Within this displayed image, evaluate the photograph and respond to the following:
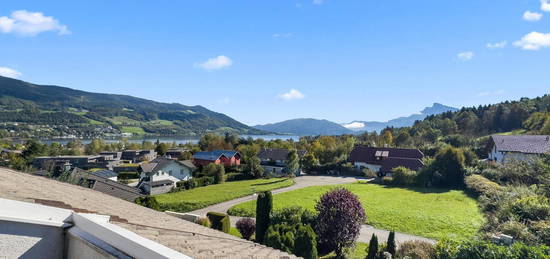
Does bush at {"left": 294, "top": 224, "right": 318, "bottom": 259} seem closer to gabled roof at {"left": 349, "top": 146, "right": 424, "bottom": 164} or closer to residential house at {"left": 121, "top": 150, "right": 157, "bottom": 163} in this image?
gabled roof at {"left": 349, "top": 146, "right": 424, "bottom": 164}

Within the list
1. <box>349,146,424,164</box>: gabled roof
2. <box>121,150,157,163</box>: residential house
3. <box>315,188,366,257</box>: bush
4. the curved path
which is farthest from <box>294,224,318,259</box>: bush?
<box>121,150,157,163</box>: residential house

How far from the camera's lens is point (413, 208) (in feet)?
86.0

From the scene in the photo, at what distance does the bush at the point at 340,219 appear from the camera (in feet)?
51.2

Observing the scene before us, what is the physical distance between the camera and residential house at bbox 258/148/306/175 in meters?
53.3

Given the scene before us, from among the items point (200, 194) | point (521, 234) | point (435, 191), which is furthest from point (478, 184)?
point (200, 194)

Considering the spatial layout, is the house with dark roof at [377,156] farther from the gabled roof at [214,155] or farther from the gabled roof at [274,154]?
the gabled roof at [214,155]

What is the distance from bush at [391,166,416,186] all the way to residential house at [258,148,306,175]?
17181mm

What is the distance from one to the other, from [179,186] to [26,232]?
3967cm

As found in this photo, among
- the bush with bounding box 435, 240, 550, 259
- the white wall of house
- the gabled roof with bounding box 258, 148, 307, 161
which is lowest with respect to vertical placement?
the white wall of house

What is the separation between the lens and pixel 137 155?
75.6m

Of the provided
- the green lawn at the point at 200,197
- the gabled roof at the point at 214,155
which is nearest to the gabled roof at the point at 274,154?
the gabled roof at the point at 214,155

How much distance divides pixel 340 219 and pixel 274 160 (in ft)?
133

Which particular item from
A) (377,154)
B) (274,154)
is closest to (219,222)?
(274,154)

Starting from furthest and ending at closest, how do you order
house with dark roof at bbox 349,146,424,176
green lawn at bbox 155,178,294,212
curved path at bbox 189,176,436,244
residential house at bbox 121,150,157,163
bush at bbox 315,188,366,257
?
residential house at bbox 121,150,157,163
house with dark roof at bbox 349,146,424,176
green lawn at bbox 155,178,294,212
curved path at bbox 189,176,436,244
bush at bbox 315,188,366,257
